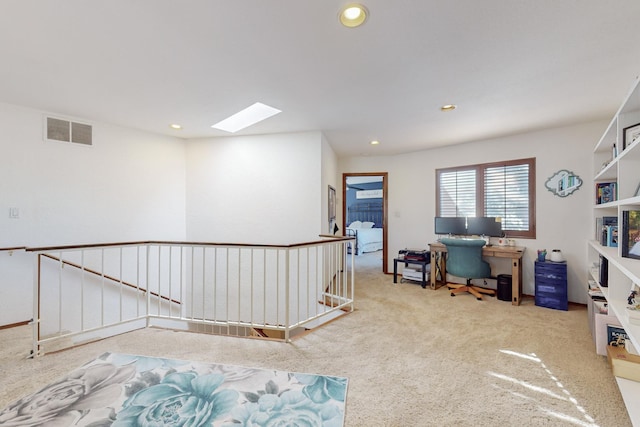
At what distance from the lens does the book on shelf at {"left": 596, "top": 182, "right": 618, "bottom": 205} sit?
2.80 metres

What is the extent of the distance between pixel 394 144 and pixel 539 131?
2.01 metres

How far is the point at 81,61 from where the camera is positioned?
6.87 feet

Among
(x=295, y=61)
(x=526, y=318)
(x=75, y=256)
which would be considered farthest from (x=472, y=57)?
(x=75, y=256)

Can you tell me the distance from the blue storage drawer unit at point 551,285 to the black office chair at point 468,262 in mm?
556

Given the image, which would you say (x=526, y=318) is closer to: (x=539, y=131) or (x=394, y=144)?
(x=539, y=131)

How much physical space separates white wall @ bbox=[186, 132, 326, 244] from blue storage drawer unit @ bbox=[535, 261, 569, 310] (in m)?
2.97

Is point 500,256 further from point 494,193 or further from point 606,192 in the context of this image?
point 606,192

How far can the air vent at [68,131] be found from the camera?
10.5 feet

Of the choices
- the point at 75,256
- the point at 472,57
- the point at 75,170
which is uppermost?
the point at 472,57

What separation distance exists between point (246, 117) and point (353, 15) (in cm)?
227

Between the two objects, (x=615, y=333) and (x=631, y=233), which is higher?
(x=631, y=233)

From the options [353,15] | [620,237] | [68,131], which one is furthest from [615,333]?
[68,131]

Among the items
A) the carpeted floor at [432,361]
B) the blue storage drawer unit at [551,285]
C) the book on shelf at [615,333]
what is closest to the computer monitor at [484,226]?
the blue storage drawer unit at [551,285]

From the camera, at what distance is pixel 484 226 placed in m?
4.21
